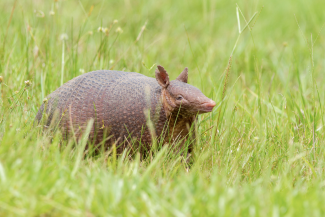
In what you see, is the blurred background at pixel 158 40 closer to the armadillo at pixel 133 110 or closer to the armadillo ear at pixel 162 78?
the armadillo at pixel 133 110

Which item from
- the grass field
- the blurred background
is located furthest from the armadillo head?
the blurred background

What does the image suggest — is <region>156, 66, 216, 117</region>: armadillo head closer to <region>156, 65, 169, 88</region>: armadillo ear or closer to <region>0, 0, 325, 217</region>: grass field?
<region>156, 65, 169, 88</region>: armadillo ear

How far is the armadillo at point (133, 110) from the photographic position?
3.29m

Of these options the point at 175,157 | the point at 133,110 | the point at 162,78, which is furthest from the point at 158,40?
the point at 175,157

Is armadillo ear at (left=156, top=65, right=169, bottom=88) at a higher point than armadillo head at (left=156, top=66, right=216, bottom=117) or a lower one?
higher

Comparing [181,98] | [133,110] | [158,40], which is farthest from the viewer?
[158,40]

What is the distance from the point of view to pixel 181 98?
3.21 meters

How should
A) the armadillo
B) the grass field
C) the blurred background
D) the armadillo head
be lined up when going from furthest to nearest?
1. the blurred background
2. the armadillo
3. the armadillo head
4. the grass field

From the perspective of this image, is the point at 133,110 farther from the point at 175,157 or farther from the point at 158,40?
the point at 158,40

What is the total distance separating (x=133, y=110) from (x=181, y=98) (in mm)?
427

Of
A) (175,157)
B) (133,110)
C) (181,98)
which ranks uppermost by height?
(181,98)

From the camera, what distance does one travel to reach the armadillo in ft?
10.8

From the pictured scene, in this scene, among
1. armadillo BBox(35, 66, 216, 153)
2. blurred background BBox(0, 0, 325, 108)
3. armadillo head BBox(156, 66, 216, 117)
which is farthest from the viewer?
blurred background BBox(0, 0, 325, 108)

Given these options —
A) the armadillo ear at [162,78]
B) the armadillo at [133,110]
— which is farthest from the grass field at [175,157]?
the armadillo ear at [162,78]
